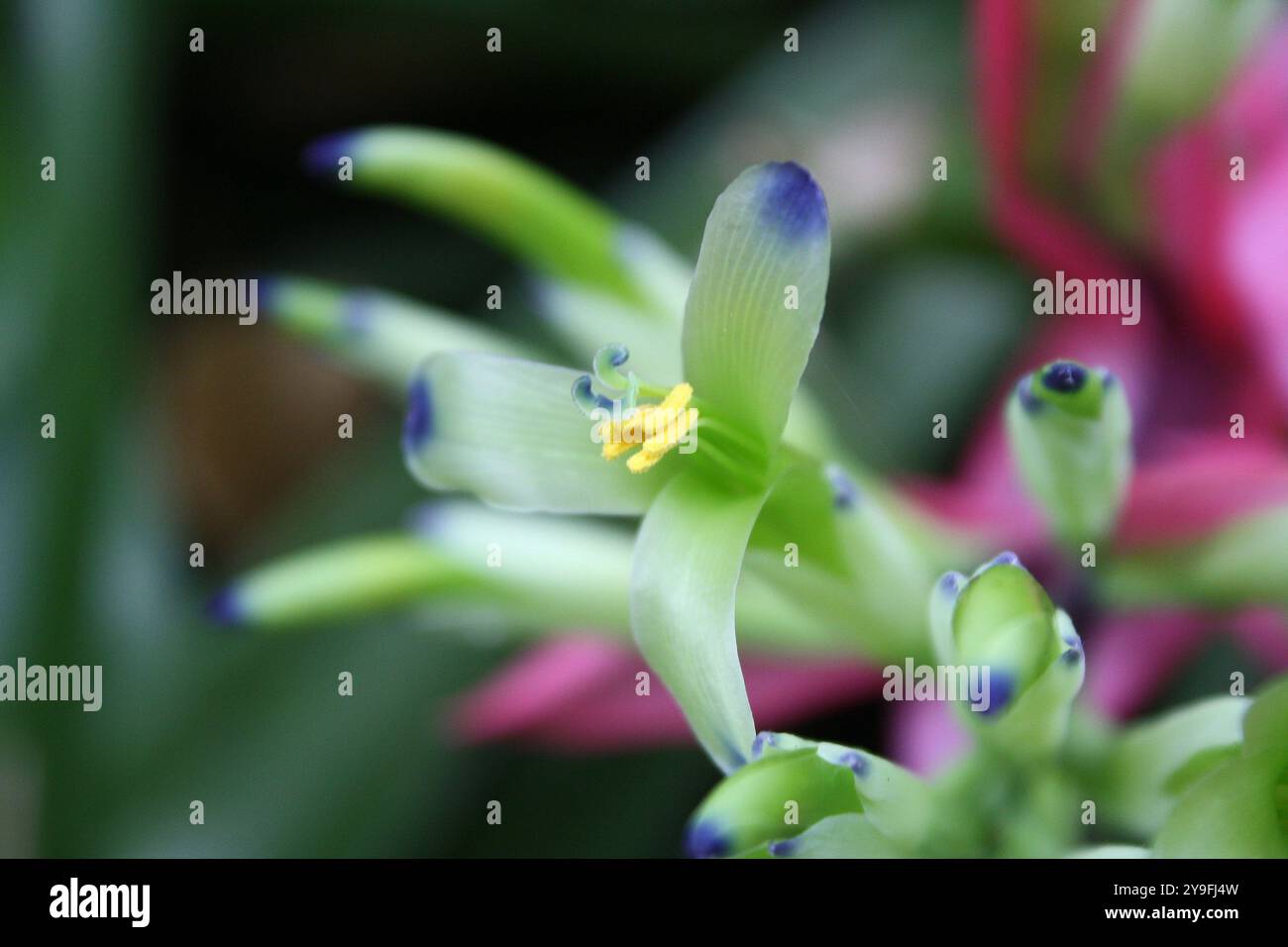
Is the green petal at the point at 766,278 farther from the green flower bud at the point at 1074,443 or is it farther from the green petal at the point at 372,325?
the green petal at the point at 372,325

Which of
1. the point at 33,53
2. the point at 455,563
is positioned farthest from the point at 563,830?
the point at 33,53

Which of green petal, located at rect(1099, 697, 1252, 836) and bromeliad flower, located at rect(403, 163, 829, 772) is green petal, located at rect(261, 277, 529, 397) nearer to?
bromeliad flower, located at rect(403, 163, 829, 772)

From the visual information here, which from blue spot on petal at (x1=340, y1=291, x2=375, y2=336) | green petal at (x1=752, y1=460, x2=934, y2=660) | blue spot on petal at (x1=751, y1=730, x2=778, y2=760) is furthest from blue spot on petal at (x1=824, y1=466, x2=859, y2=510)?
blue spot on petal at (x1=340, y1=291, x2=375, y2=336)

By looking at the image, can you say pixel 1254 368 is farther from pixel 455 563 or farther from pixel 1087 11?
pixel 455 563

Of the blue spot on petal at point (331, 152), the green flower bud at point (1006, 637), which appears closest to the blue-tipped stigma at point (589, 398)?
the green flower bud at point (1006, 637)

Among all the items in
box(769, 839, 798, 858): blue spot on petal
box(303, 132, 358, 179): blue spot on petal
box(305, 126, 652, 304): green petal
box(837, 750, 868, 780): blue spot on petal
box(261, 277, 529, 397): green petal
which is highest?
box(303, 132, 358, 179): blue spot on petal

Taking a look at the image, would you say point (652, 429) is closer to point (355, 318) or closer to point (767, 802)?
point (767, 802)
